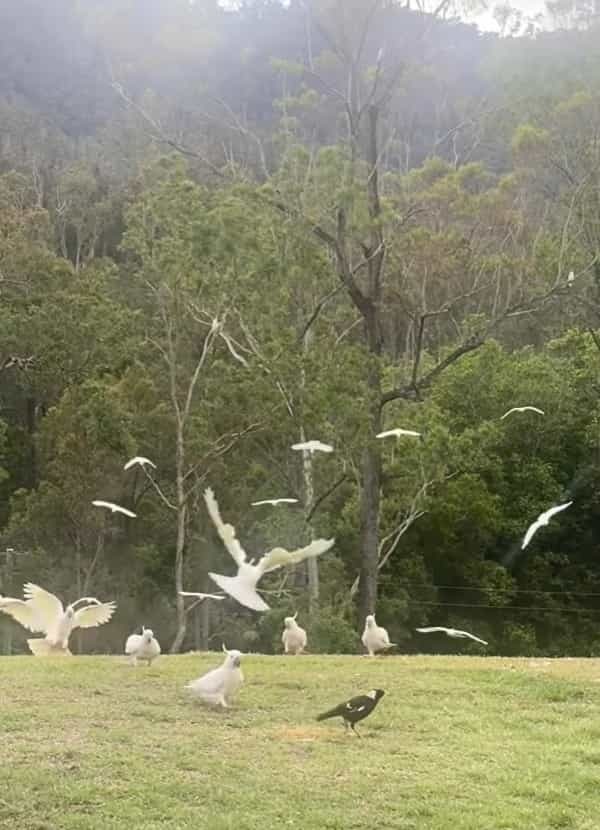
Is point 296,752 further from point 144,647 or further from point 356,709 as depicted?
point 144,647

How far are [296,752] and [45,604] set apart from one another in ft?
12.5

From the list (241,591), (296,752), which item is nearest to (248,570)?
(241,591)

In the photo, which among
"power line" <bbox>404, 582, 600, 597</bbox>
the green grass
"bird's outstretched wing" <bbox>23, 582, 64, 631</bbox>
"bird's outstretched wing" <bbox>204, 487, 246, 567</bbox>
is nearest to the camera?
the green grass

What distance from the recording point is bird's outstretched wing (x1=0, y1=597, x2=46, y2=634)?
9.12 metres

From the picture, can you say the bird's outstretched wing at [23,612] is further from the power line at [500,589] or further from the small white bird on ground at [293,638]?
the power line at [500,589]

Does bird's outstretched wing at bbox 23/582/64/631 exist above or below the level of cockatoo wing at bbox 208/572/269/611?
above

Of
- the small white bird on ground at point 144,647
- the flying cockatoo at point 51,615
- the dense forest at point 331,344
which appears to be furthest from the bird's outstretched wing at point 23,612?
the dense forest at point 331,344

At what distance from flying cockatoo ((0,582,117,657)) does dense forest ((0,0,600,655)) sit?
19.0 feet

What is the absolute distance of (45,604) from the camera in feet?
31.2

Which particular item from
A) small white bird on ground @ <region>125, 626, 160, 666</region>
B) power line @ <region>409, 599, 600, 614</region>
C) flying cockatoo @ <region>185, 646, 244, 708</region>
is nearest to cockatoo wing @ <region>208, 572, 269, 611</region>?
flying cockatoo @ <region>185, 646, 244, 708</region>

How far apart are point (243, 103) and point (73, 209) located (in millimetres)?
16834

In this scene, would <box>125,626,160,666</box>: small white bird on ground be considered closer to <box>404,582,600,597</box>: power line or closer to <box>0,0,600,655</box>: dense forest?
<box>0,0,600,655</box>: dense forest

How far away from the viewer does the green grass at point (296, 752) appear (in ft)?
17.7

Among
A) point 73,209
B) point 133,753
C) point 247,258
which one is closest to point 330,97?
point 247,258
